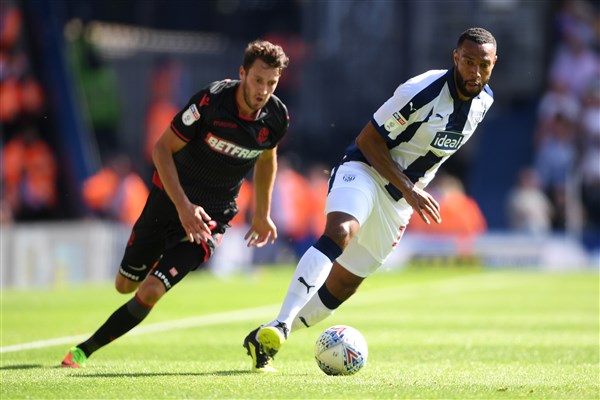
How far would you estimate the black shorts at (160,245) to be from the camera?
8688 mm

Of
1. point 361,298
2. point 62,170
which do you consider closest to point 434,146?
point 361,298

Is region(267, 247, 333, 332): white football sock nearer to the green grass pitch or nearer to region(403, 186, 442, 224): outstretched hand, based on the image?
the green grass pitch

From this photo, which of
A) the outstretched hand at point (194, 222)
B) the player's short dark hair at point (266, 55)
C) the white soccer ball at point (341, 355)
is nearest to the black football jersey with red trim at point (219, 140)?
the player's short dark hair at point (266, 55)

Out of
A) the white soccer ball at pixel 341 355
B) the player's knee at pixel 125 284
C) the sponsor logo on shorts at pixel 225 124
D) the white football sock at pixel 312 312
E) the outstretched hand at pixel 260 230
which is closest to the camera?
the white soccer ball at pixel 341 355

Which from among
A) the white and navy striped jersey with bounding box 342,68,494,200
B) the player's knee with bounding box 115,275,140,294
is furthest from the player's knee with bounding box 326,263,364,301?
the player's knee with bounding box 115,275,140,294

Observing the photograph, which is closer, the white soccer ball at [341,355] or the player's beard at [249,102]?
the white soccer ball at [341,355]

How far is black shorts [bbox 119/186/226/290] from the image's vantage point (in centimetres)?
869

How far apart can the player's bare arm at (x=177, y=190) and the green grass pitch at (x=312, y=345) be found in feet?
3.28

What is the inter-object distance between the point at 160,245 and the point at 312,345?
7.87ft

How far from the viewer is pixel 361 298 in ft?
60.0

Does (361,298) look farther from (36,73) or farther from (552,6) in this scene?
(552,6)

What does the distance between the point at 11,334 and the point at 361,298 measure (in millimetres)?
7699

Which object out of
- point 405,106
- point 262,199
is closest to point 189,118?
point 262,199

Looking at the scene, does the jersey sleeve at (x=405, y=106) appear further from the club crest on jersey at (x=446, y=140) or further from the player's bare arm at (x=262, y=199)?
the player's bare arm at (x=262, y=199)
